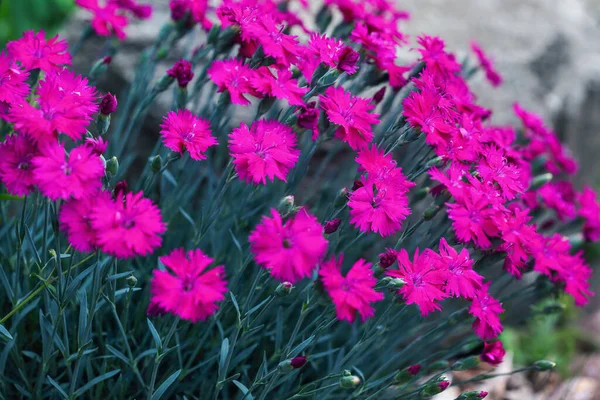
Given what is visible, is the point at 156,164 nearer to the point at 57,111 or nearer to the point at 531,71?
the point at 57,111

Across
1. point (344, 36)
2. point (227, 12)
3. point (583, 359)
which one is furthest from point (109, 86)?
point (583, 359)

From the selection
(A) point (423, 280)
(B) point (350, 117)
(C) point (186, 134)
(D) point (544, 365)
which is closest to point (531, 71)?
(D) point (544, 365)

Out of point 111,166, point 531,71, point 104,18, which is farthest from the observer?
point 531,71

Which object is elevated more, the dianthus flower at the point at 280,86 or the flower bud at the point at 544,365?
the dianthus flower at the point at 280,86

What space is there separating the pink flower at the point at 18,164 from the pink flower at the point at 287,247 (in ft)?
1.18

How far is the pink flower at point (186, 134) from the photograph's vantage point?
1128mm

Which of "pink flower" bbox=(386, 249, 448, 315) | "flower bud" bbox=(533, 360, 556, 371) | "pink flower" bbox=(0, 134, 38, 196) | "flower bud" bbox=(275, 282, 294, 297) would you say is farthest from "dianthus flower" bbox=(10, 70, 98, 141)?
"flower bud" bbox=(533, 360, 556, 371)

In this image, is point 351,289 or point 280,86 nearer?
point 351,289

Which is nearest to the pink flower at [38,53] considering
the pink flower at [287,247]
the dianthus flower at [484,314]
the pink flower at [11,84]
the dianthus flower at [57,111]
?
the pink flower at [11,84]

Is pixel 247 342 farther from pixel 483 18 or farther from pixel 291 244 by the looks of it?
pixel 483 18

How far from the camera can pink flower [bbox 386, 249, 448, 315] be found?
3.61 feet

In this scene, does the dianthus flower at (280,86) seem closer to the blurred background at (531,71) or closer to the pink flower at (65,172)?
the pink flower at (65,172)

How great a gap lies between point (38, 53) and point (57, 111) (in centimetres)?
32

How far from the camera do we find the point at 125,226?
94 centimetres
